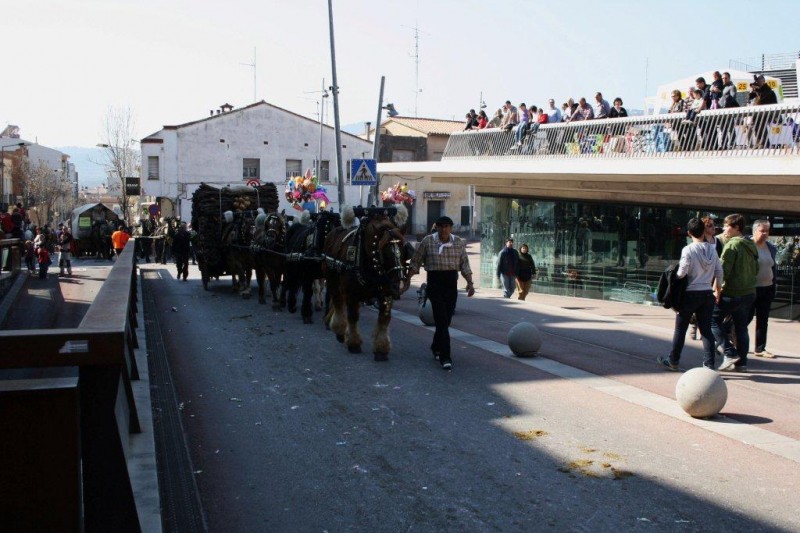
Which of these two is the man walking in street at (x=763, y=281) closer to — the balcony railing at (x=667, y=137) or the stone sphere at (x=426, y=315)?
the stone sphere at (x=426, y=315)

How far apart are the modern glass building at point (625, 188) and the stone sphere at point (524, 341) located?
8046mm

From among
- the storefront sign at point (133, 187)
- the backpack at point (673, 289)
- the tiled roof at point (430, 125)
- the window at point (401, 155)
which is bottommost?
the backpack at point (673, 289)

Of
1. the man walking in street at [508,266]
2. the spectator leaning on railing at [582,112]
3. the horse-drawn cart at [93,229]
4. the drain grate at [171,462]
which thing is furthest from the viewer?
the horse-drawn cart at [93,229]

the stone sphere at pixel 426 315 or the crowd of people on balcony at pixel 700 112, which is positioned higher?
the crowd of people on balcony at pixel 700 112

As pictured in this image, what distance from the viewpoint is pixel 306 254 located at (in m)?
14.1

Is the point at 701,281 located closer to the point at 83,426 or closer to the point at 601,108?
the point at 83,426

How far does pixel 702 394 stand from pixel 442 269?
11.9 feet

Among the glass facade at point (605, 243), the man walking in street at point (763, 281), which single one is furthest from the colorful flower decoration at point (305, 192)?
the man walking in street at point (763, 281)

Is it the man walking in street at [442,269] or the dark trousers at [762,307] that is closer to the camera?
the man walking in street at [442,269]

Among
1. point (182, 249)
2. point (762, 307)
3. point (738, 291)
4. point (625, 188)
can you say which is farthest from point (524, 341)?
A: point (182, 249)

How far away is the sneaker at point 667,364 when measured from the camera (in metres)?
10.4

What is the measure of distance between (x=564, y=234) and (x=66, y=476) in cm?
→ 2348

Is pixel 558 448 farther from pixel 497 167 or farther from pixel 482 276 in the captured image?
pixel 482 276

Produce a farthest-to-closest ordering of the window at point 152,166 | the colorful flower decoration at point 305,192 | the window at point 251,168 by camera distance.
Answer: the window at point 251,168 → the window at point 152,166 → the colorful flower decoration at point 305,192
